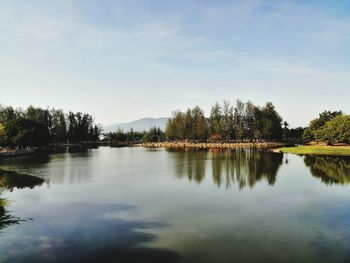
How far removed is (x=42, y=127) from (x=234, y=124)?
64.4 m

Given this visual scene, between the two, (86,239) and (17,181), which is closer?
(86,239)

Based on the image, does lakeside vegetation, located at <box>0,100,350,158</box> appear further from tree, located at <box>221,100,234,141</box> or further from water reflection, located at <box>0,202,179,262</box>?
water reflection, located at <box>0,202,179,262</box>

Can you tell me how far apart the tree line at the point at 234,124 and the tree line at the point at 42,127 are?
41620 millimetres

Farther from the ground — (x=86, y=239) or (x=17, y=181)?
(x=17, y=181)

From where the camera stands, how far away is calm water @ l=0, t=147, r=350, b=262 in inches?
547

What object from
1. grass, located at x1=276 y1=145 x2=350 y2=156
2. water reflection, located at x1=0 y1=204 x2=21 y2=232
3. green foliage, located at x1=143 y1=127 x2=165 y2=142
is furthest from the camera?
green foliage, located at x1=143 y1=127 x2=165 y2=142

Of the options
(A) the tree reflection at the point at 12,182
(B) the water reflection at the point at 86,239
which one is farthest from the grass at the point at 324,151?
(B) the water reflection at the point at 86,239

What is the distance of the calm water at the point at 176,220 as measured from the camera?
13883 millimetres

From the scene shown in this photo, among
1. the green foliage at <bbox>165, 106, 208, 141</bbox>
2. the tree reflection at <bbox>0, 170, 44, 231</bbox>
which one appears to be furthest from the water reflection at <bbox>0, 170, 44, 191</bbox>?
the green foliage at <bbox>165, 106, 208, 141</bbox>

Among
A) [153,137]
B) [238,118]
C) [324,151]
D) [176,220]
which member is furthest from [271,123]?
[176,220]

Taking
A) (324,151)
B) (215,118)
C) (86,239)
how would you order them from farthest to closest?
(215,118) < (324,151) < (86,239)

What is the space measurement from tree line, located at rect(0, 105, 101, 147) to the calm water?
4486 cm

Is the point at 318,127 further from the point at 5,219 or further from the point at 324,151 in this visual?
the point at 5,219

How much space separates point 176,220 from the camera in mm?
19000
